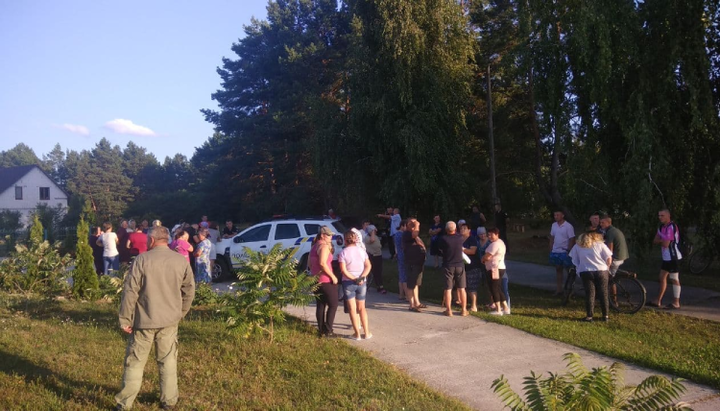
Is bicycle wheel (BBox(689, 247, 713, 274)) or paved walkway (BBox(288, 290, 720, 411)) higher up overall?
bicycle wheel (BBox(689, 247, 713, 274))

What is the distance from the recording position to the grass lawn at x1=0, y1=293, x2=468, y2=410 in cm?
562

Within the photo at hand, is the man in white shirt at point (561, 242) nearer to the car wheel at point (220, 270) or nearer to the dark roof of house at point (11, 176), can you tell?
the car wheel at point (220, 270)

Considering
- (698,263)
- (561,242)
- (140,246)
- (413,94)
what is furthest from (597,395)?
(413,94)

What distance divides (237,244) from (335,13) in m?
23.9

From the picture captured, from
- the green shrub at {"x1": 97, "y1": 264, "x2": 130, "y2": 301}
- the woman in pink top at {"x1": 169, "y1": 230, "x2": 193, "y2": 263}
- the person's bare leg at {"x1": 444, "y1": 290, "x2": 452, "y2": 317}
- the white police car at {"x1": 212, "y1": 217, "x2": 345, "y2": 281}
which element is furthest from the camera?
the white police car at {"x1": 212, "y1": 217, "x2": 345, "y2": 281}

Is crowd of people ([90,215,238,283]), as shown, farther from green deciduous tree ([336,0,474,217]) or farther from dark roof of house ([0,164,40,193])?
dark roof of house ([0,164,40,193])

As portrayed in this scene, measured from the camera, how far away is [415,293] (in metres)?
10.4

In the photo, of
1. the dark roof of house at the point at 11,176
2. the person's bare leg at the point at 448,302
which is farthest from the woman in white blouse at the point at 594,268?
the dark roof of house at the point at 11,176

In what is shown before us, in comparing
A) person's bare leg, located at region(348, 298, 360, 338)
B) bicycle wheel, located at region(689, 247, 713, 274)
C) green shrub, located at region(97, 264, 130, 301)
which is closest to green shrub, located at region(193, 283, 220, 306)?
green shrub, located at region(97, 264, 130, 301)

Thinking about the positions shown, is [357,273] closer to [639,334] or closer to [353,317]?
[353,317]

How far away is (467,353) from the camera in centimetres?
748

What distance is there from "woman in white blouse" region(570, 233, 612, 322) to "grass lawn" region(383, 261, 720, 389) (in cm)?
35

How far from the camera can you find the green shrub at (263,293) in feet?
23.9

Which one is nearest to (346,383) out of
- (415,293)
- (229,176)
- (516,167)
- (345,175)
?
(415,293)
